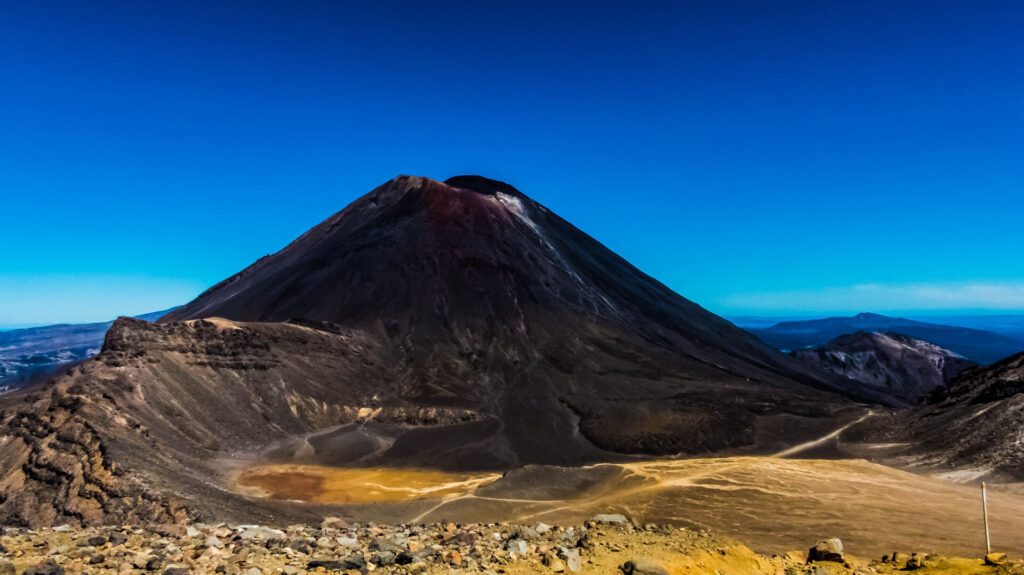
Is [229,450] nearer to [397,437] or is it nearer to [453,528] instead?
[397,437]

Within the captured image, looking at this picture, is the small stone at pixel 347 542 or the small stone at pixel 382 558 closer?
the small stone at pixel 382 558

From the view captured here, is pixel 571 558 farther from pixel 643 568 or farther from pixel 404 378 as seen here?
pixel 404 378

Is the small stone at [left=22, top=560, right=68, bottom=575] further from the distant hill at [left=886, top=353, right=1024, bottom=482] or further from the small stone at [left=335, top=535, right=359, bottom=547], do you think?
the distant hill at [left=886, top=353, right=1024, bottom=482]

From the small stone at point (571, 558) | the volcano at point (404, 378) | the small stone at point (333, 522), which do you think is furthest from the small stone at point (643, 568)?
the volcano at point (404, 378)

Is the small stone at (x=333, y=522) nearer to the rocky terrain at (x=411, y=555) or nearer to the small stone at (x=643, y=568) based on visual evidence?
the rocky terrain at (x=411, y=555)

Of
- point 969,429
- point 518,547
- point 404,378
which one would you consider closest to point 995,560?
point 518,547
